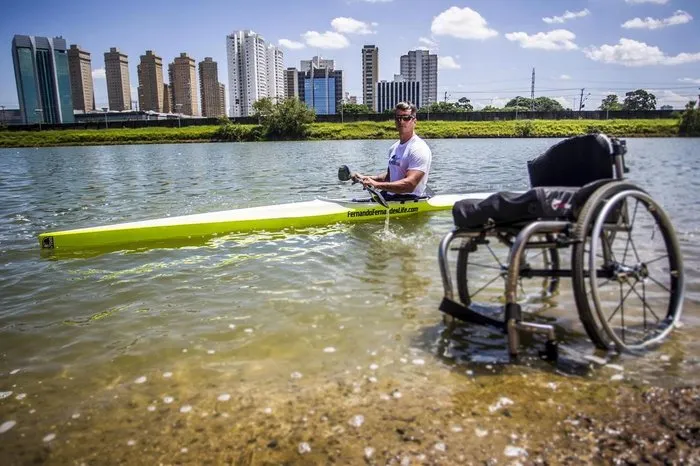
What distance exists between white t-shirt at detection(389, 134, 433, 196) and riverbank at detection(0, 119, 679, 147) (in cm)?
8181

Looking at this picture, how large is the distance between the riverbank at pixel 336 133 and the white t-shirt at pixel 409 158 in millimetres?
81813

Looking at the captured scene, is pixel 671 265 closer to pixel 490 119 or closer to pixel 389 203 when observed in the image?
pixel 389 203

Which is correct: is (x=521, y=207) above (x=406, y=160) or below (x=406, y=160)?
below

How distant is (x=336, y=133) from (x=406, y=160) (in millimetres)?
85504

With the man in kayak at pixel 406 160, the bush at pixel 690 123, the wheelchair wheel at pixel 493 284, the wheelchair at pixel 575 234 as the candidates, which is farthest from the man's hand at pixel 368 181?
the bush at pixel 690 123

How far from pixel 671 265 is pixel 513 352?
5.35 ft

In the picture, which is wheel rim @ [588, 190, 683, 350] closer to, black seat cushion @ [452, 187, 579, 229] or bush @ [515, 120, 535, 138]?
black seat cushion @ [452, 187, 579, 229]

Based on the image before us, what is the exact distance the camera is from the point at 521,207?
329cm

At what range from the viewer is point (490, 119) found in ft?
349

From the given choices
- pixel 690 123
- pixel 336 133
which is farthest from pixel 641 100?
pixel 336 133

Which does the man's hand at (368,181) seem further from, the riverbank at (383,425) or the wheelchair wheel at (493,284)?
the riverbank at (383,425)

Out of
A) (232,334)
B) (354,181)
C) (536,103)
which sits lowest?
(232,334)

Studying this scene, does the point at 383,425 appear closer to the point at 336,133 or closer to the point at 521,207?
the point at 521,207

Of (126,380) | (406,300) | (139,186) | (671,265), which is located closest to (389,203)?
(406,300)
